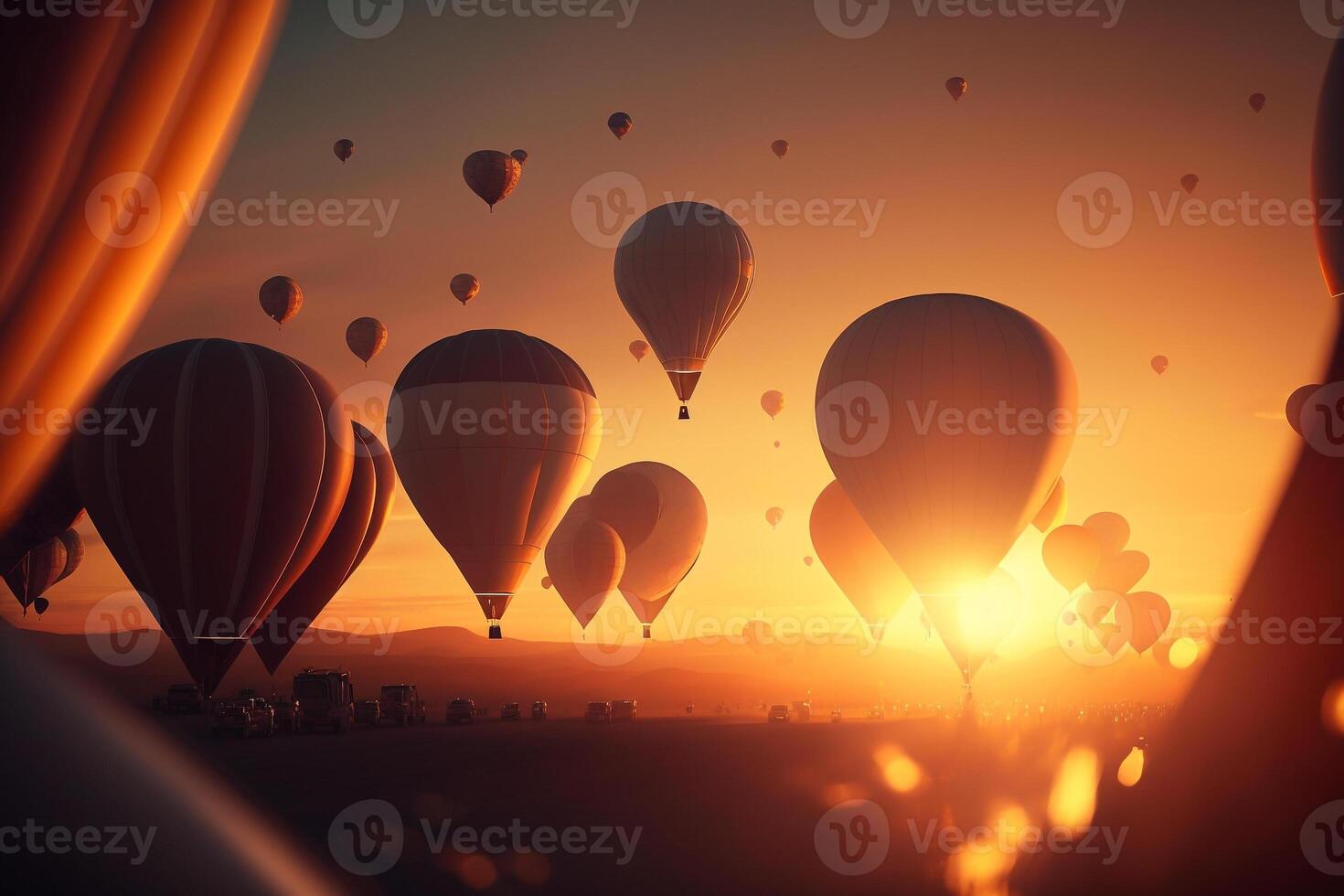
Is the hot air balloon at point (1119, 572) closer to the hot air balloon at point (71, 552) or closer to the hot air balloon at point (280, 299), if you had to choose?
the hot air balloon at point (280, 299)

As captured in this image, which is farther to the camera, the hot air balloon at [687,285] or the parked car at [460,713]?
the parked car at [460,713]

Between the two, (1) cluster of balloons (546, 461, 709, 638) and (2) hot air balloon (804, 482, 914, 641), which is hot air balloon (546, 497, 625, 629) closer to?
(1) cluster of balloons (546, 461, 709, 638)

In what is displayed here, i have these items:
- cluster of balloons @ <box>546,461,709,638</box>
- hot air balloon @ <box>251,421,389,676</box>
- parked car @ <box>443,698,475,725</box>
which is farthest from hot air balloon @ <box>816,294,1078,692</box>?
cluster of balloons @ <box>546,461,709,638</box>

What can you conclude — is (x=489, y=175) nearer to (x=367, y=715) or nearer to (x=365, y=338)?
(x=365, y=338)

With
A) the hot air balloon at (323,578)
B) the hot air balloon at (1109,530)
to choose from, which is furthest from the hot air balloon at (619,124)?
the hot air balloon at (1109,530)

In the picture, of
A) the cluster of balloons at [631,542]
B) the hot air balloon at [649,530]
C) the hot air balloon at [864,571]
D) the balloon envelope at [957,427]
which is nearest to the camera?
the balloon envelope at [957,427]

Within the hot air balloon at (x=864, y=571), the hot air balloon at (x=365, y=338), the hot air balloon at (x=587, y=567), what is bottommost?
the hot air balloon at (x=587, y=567)

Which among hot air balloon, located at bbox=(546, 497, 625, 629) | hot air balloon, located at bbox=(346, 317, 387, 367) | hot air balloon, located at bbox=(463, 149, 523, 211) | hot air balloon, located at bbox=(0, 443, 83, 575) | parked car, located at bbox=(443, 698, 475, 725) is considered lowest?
parked car, located at bbox=(443, 698, 475, 725)
